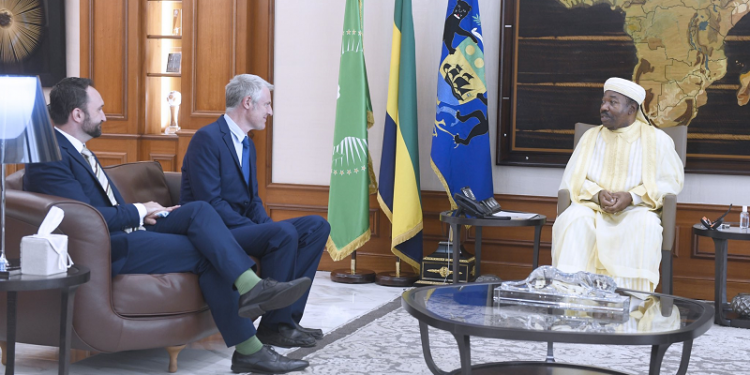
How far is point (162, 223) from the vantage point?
3.20m

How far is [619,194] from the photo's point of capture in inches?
166

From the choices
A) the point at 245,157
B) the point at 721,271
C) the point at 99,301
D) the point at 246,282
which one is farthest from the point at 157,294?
the point at 721,271

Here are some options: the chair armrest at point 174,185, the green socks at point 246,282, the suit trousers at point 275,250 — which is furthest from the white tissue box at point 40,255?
the chair armrest at point 174,185

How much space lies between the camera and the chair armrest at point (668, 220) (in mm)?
4055

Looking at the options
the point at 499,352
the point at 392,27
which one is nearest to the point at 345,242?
the point at 392,27

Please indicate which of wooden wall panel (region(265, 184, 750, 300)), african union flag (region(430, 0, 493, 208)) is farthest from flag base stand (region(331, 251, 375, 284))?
african union flag (region(430, 0, 493, 208))

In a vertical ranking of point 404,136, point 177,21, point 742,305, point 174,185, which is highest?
point 177,21

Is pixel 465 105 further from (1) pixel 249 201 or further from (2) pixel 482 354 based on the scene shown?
(2) pixel 482 354

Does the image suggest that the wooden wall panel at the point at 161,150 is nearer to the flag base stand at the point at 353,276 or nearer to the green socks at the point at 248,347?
the flag base stand at the point at 353,276

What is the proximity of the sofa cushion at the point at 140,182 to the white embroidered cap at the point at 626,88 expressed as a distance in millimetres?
2577

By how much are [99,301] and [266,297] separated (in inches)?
23.5

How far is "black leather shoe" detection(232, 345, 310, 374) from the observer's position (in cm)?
298

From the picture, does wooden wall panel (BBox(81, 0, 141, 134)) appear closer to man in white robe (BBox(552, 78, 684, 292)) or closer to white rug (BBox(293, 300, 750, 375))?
white rug (BBox(293, 300, 750, 375))

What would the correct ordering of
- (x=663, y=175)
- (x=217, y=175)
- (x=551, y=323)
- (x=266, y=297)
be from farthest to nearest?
1. (x=663, y=175)
2. (x=217, y=175)
3. (x=266, y=297)
4. (x=551, y=323)
